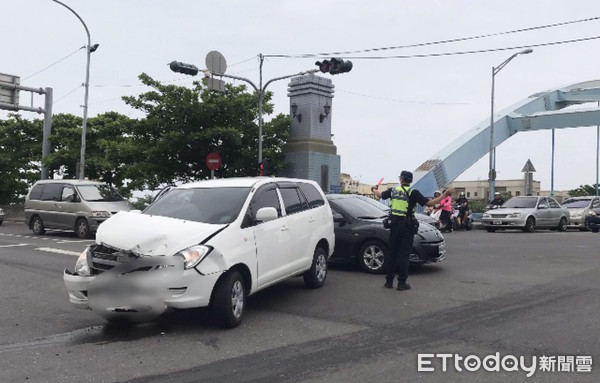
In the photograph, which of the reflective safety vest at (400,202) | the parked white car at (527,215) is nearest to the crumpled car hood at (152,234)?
the reflective safety vest at (400,202)

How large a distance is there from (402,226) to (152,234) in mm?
4035

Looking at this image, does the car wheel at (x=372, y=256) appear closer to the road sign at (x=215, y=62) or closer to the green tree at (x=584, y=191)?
the road sign at (x=215, y=62)

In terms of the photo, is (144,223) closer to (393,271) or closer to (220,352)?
(220,352)

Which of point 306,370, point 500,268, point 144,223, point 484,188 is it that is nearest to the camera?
point 306,370

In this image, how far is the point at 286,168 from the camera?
27484 millimetres

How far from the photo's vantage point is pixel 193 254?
19.5 feet

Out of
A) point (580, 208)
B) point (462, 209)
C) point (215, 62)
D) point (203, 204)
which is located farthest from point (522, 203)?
point (203, 204)

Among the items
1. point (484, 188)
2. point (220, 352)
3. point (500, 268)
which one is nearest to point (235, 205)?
point (220, 352)

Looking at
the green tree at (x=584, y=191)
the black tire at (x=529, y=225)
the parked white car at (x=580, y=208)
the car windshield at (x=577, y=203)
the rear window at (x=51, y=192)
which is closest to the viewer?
the rear window at (x=51, y=192)

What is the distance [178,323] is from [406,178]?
13.5 ft

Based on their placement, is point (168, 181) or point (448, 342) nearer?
point (448, 342)

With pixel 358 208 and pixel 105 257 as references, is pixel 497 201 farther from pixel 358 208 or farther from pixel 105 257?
pixel 105 257

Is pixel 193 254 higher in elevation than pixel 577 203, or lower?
lower

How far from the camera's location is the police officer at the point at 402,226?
8602 millimetres
